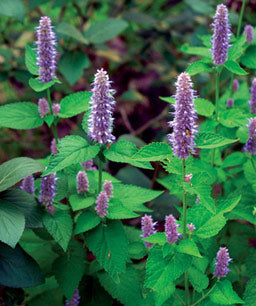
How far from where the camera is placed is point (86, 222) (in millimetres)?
1704

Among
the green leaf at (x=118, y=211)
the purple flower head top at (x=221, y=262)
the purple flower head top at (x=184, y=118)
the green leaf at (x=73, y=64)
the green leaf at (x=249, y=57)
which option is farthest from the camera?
the green leaf at (x=73, y=64)

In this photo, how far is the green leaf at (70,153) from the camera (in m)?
1.48

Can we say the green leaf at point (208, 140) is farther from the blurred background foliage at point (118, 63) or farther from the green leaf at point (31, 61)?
the blurred background foliage at point (118, 63)

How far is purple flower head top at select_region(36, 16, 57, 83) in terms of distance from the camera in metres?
1.69

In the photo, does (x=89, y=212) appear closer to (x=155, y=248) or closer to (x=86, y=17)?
(x=155, y=248)

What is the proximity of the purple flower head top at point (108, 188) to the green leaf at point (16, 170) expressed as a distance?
0.22 metres

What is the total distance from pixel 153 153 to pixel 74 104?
1.79 feet

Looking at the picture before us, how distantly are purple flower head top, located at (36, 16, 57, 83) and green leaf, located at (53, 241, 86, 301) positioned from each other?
2.09ft

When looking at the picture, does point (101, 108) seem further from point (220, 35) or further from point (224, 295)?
point (224, 295)

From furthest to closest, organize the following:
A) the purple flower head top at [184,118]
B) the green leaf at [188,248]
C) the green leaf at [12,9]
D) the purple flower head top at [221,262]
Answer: the green leaf at [12,9], the purple flower head top at [221,262], the green leaf at [188,248], the purple flower head top at [184,118]

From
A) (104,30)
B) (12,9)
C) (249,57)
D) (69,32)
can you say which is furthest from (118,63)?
(249,57)

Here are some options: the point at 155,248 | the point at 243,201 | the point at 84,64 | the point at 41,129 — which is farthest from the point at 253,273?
the point at 41,129

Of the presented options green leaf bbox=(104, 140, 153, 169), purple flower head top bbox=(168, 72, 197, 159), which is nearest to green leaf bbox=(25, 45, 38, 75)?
green leaf bbox=(104, 140, 153, 169)

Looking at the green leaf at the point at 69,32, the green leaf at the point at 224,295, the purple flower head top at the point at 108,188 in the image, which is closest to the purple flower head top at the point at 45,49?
the purple flower head top at the point at 108,188
